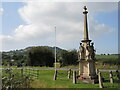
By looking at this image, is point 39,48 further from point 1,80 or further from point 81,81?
point 1,80

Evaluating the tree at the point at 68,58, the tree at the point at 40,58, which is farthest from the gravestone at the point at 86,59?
the tree at the point at 40,58

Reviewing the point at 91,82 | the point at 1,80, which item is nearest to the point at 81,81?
the point at 91,82

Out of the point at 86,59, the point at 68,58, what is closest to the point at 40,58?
the point at 68,58

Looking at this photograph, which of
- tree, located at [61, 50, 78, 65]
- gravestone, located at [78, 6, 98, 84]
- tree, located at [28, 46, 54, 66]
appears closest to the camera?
gravestone, located at [78, 6, 98, 84]

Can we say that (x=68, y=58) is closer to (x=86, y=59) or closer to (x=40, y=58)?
(x=40, y=58)

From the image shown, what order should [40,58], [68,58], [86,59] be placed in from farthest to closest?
[40,58] → [68,58] → [86,59]

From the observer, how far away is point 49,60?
2085 inches

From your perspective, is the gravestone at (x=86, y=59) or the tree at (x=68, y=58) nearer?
the gravestone at (x=86, y=59)

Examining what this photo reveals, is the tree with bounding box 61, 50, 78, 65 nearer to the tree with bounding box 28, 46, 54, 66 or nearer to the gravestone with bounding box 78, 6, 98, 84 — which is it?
the tree with bounding box 28, 46, 54, 66

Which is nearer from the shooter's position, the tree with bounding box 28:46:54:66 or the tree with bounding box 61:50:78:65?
the tree with bounding box 61:50:78:65

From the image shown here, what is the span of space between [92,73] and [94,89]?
4809mm

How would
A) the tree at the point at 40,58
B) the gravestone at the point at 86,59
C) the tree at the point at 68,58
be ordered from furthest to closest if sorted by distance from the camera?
the tree at the point at 40,58 → the tree at the point at 68,58 → the gravestone at the point at 86,59

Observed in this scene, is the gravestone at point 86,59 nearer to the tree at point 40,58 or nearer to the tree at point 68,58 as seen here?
the tree at point 68,58

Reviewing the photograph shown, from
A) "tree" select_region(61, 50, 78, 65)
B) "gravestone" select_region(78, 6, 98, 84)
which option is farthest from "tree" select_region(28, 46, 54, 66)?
"gravestone" select_region(78, 6, 98, 84)
